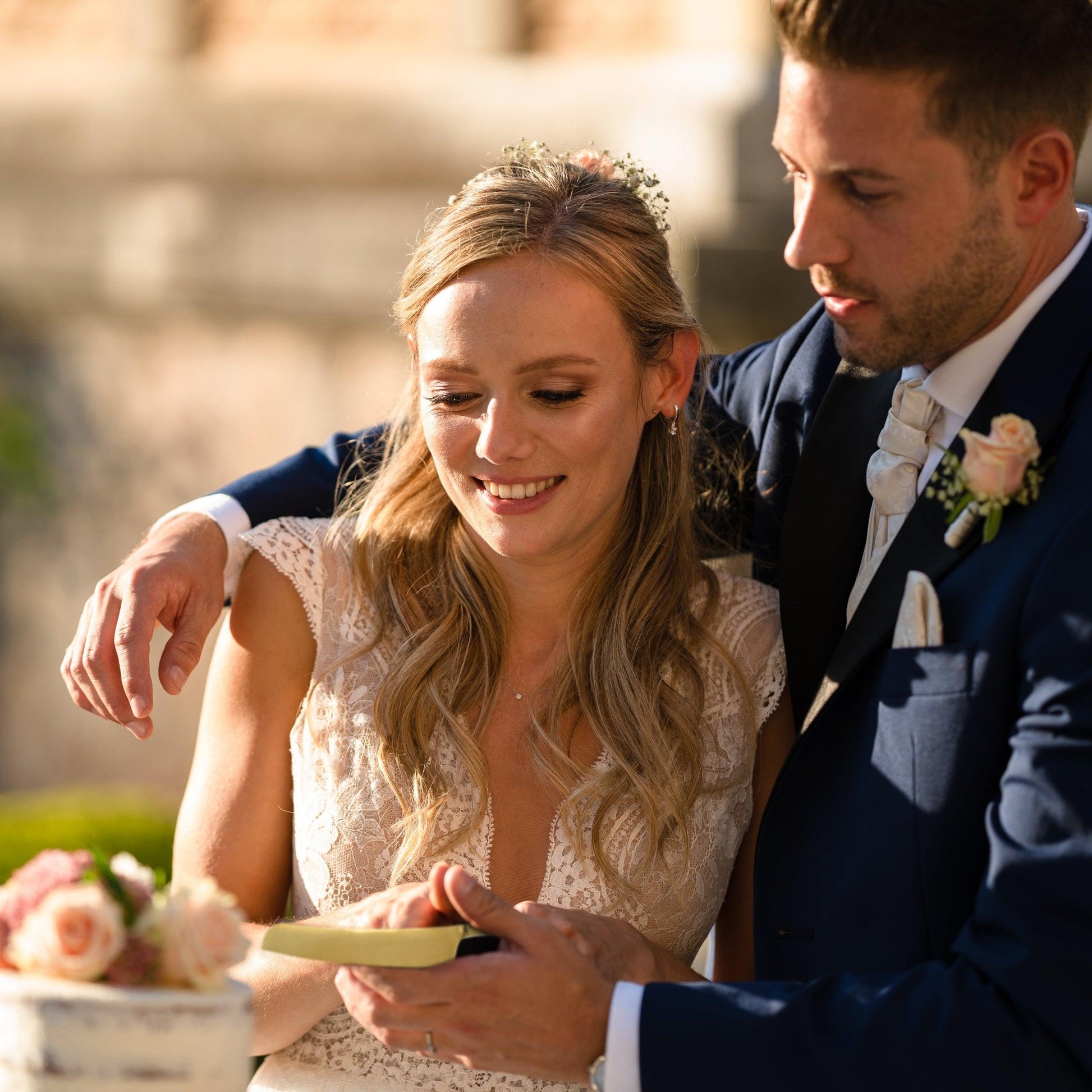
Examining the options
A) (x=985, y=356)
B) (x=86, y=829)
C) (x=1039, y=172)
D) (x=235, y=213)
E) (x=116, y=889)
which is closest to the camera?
(x=116, y=889)

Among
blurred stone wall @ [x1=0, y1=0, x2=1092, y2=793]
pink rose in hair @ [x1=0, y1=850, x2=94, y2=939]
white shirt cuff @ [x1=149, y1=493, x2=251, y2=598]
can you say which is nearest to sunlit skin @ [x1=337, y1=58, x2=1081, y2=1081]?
pink rose in hair @ [x1=0, y1=850, x2=94, y2=939]

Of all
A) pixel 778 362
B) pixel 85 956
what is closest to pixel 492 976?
pixel 85 956

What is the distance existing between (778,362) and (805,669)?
0.74 metres

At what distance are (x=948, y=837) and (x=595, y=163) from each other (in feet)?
5.28

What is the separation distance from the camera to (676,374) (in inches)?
124

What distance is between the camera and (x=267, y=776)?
304 cm

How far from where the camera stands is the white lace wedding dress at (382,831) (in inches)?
115

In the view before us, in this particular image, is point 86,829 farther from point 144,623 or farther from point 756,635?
point 756,635

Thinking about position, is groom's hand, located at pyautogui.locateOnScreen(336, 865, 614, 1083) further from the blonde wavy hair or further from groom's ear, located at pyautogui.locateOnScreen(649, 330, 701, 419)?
groom's ear, located at pyautogui.locateOnScreen(649, 330, 701, 419)

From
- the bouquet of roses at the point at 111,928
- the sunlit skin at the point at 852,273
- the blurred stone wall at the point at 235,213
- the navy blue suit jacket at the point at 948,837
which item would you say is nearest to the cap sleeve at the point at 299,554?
the sunlit skin at the point at 852,273

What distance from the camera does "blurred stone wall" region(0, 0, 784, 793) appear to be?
26.4 feet

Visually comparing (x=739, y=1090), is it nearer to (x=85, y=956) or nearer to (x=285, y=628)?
(x=85, y=956)

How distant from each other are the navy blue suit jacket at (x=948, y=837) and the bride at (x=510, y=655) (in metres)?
0.38

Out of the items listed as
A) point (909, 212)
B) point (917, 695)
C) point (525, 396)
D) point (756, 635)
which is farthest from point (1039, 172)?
point (756, 635)
